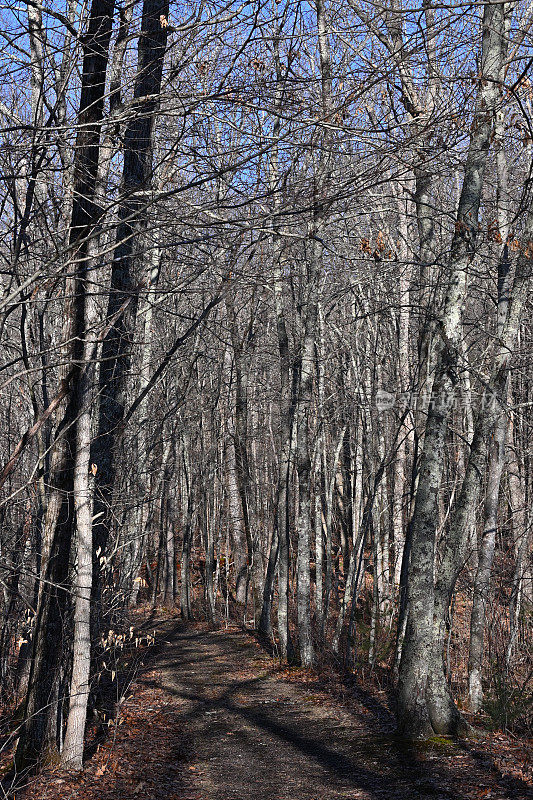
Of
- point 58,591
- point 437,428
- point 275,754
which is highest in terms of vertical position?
point 437,428

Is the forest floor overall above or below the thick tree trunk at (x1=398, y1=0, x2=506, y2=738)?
below

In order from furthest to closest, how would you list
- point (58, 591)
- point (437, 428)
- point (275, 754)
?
point (275, 754) → point (437, 428) → point (58, 591)

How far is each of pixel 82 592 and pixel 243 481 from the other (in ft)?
40.5

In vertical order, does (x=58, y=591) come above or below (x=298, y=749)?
above

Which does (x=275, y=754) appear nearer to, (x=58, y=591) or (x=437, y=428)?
(x=58, y=591)

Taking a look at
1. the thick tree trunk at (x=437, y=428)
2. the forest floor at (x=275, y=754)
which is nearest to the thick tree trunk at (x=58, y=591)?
the forest floor at (x=275, y=754)

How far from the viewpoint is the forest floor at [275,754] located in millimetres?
6559

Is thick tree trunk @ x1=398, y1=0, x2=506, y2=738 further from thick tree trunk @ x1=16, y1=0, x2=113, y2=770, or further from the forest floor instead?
thick tree trunk @ x1=16, y1=0, x2=113, y2=770

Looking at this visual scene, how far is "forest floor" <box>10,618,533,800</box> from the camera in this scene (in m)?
6.56

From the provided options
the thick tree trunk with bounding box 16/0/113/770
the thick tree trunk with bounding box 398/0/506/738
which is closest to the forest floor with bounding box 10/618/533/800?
the thick tree trunk with bounding box 16/0/113/770

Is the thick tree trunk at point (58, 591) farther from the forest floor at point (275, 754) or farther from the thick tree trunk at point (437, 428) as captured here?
the thick tree trunk at point (437, 428)

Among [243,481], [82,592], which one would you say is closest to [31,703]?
[82,592]

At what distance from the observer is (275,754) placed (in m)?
8.29

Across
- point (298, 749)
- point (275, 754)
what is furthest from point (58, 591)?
point (298, 749)
